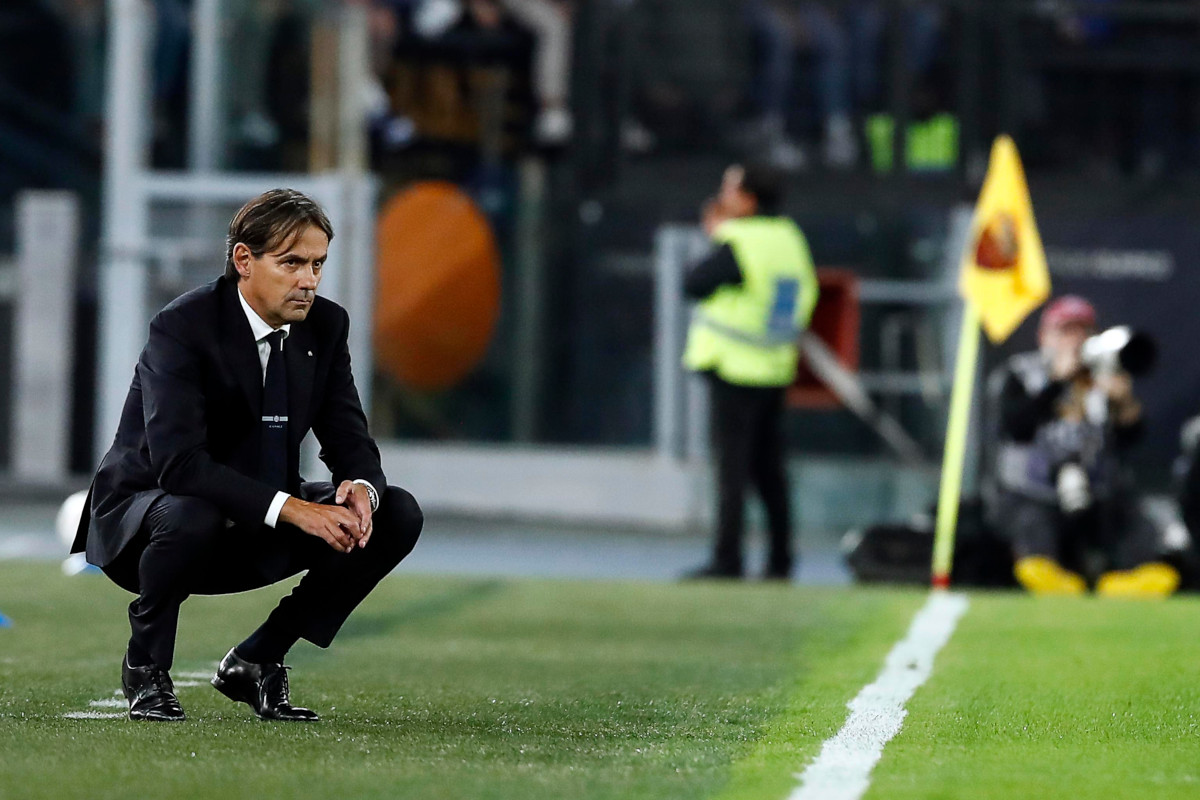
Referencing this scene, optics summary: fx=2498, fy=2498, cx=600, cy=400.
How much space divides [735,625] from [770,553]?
8.32ft

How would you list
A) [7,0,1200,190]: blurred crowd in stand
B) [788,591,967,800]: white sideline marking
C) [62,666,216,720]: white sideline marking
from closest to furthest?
[788,591,967,800]: white sideline marking, [62,666,216,720]: white sideline marking, [7,0,1200,190]: blurred crowd in stand


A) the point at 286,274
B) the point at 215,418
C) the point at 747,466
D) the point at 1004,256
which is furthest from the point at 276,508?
the point at 1004,256

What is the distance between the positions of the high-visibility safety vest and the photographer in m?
1.00

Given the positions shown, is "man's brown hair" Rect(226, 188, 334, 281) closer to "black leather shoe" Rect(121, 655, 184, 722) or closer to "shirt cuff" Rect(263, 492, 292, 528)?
"shirt cuff" Rect(263, 492, 292, 528)

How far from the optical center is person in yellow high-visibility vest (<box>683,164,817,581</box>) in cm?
1109

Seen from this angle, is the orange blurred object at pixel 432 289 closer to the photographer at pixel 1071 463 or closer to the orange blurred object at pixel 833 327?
the orange blurred object at pixel 833 327

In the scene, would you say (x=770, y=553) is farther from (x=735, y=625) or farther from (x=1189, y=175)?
(x=1189, y=175)

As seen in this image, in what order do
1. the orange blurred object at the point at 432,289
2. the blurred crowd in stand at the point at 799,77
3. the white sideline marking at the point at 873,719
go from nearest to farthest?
1. the white sideline marking at the point at 873,719
2. the blurred crowd in stand at the point at 799,77
3. the orange blurred object at the point at 432,289

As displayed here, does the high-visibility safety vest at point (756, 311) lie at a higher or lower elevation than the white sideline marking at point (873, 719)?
higher

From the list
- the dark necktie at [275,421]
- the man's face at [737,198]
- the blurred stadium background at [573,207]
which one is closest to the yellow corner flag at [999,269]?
the man's face at [737,198]

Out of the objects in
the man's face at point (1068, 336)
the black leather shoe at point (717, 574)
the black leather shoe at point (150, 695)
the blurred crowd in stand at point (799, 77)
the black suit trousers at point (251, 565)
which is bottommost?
the black leather shoe at point (717, 574)

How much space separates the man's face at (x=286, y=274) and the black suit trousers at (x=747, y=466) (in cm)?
582

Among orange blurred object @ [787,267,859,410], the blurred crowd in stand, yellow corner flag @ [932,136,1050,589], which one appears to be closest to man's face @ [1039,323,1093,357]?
yellow corner flag @ [932,136,1050,589]

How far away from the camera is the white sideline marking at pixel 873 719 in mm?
4656
